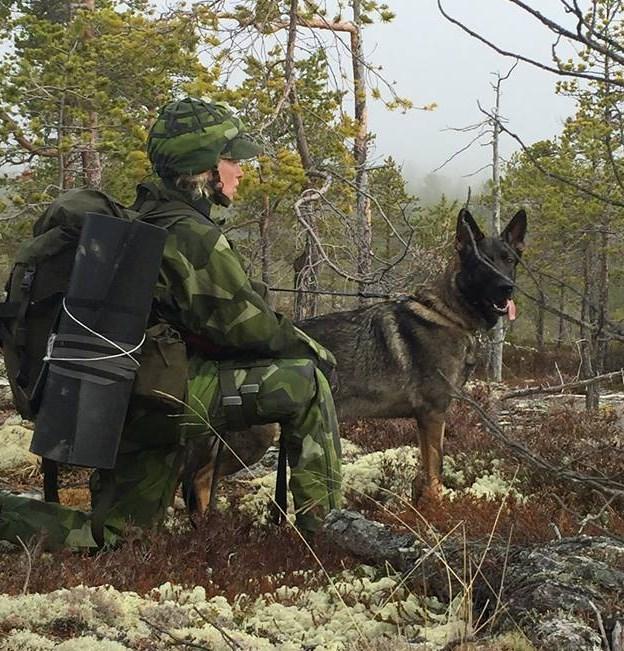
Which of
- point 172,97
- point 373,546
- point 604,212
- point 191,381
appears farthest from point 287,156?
point 604,212

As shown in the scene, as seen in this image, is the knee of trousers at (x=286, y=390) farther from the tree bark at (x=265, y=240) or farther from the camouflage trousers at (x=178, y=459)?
the tree bark at (x=265, y=240)

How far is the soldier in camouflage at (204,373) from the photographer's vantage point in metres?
3.67

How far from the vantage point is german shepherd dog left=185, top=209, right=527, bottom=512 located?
5.96m

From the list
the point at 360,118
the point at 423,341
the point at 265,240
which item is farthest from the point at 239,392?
the point at 360,118

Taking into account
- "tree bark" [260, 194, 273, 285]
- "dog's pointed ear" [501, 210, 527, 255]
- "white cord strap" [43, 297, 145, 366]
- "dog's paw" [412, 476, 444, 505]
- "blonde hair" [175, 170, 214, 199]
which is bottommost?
"dog's paw" [412, 476, 444, 505]

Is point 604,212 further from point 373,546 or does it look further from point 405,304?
point 373,546

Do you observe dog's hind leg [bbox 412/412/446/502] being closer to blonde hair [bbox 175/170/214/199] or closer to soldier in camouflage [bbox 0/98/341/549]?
soldier in camouflage [bbox 0/98/341/549]

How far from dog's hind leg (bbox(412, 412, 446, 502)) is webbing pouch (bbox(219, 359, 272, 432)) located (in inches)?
72.4

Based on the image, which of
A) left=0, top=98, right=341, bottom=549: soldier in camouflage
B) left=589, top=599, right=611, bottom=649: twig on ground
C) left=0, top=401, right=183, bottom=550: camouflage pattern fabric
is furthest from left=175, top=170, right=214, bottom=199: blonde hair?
left=589, top=599, right=611, bottom=649: twig on ground

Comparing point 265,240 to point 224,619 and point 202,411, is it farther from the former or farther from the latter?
point 224,619

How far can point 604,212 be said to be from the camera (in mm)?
25078

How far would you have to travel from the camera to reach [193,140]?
3.92m

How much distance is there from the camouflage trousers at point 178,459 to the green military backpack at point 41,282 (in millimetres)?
360

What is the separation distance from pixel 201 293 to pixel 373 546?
1.51 meters
